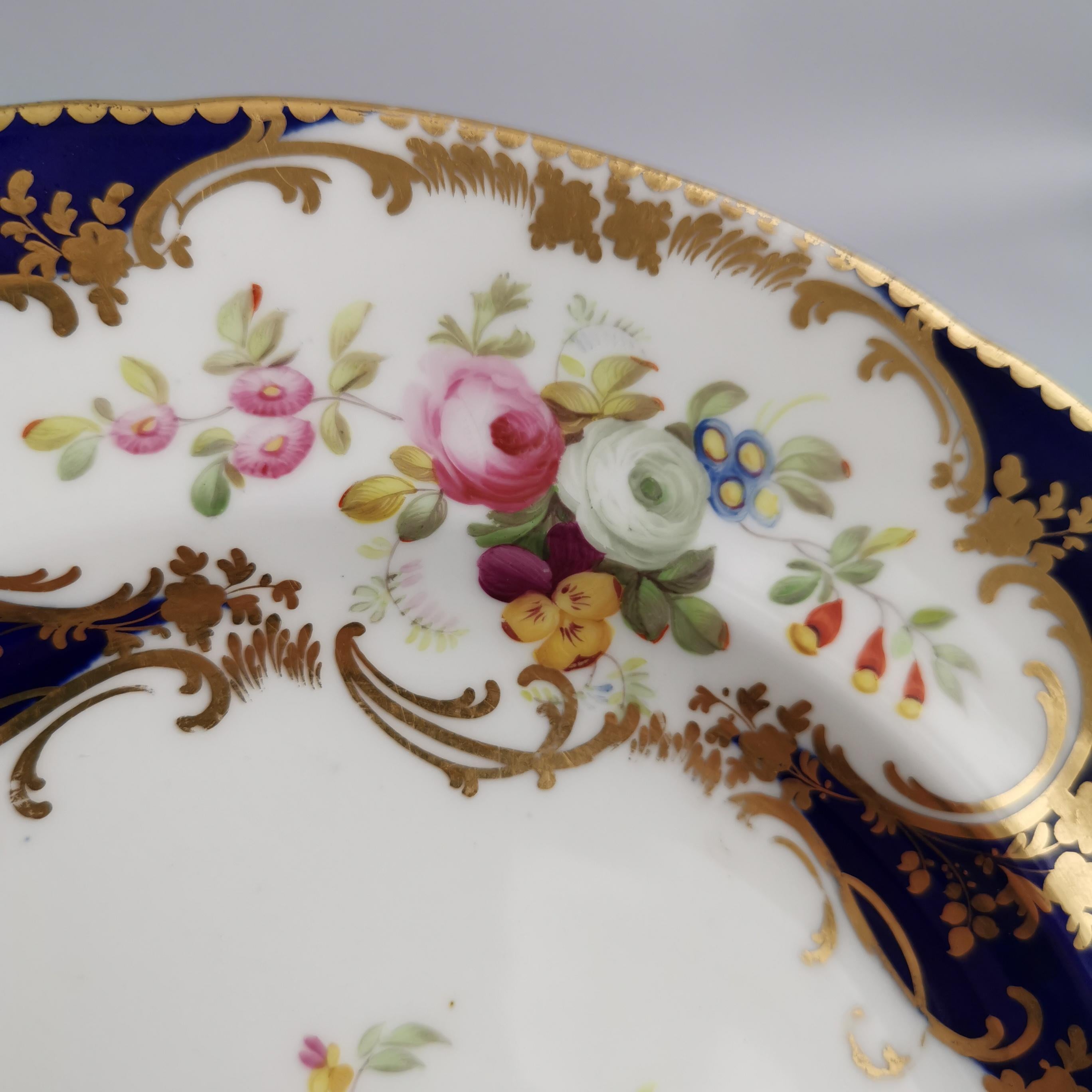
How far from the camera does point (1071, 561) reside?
50cm

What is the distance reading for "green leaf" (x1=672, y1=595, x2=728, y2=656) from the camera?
0.56 metres

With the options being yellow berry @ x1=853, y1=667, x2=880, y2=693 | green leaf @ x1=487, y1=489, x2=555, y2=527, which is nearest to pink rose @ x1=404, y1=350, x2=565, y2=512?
green leaf @ x1=487, y1=489, x2=555, y2=527

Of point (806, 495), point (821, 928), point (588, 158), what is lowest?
point (821, 928)

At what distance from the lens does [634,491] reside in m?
0.56

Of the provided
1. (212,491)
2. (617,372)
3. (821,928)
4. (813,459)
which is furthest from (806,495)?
(212,491)

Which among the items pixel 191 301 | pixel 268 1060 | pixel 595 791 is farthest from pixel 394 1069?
pixel 191 301

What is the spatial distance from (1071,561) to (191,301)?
477 mm

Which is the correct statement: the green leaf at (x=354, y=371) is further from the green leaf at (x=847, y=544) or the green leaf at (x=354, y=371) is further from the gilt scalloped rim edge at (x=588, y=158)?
the green leaf at (x=847, y=544)

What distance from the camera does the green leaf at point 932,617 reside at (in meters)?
0.53

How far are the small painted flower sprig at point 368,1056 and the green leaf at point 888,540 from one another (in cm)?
33

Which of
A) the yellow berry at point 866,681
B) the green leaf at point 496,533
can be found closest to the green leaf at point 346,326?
the green leaf at point 496,533

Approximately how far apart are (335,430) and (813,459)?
0.89 ft

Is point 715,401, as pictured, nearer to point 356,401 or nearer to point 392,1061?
point 356,401

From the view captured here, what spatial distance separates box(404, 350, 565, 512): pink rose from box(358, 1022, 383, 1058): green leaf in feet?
0.90
